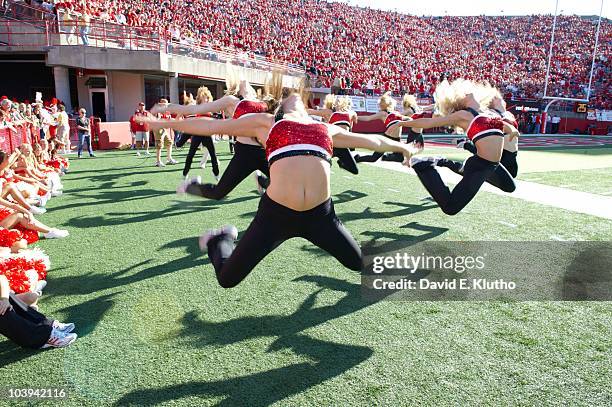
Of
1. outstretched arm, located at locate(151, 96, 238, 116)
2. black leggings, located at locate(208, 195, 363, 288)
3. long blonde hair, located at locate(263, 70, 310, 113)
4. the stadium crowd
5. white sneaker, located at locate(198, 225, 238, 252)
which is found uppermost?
the stadium crowd

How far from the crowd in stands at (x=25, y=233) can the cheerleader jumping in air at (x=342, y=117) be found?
522cm

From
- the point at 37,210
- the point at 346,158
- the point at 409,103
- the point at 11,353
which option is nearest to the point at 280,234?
the point at 11,353

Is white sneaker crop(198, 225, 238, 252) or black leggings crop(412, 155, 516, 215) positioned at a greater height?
black leggings crop(412, 155, 516, 215)

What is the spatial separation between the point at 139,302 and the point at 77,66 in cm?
2000

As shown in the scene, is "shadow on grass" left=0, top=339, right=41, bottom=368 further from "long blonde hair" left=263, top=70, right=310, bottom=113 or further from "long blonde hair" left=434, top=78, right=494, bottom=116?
"long blonde hair" left=434, top=78, right=494, bottom=116

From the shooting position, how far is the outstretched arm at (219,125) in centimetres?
311

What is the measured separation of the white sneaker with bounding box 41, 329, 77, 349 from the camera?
3355mm

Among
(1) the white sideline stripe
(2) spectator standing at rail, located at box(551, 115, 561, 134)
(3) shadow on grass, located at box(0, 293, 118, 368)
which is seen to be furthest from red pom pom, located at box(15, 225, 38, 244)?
(2) spectator standing at rail, located at box(551, 115, 561, 134)

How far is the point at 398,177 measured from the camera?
1171 centimetres

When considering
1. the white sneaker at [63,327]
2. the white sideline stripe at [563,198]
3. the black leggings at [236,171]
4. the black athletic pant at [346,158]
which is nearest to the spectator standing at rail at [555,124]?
the white sideline stripe at [563,198]

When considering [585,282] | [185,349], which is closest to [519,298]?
[585,282]

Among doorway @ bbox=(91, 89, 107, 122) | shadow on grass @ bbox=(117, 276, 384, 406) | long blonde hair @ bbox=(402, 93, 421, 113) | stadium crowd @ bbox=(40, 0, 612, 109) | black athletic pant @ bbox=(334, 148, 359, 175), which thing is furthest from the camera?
stadium crowd @ bbox=(40, 0, 612, 109)

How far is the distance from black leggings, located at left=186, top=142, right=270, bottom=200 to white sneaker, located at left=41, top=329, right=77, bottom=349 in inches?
125

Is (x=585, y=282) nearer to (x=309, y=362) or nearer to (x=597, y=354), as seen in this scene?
(x=597, y=354)
